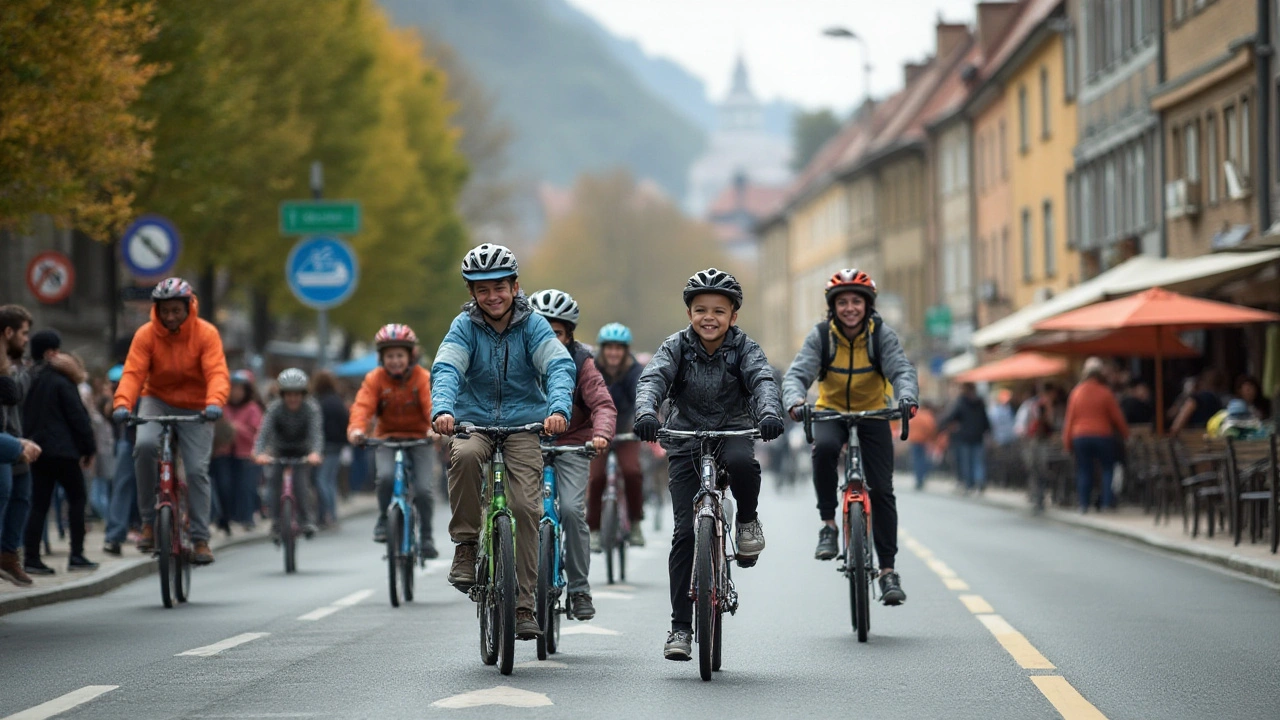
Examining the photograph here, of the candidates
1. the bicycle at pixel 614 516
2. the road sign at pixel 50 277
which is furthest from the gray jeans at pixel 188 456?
the road sign at pixel 50 277

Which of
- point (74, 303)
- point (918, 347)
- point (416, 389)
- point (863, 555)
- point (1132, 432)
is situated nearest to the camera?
point (863, 555)

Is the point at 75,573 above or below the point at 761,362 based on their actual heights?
below

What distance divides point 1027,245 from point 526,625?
44649 mm

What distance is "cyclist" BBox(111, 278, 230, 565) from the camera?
47.6 feet

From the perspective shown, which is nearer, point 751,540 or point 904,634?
point 751,540

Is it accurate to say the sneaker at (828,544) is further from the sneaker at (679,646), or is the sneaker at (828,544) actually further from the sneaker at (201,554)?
the sneaker at (201,554)

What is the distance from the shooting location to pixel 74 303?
40.6 metres

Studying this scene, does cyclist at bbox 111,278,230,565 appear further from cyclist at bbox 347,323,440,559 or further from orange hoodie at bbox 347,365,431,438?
orange hoodie at bbox 347,365,431,438

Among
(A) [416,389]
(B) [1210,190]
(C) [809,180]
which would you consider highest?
(C) [809,180]

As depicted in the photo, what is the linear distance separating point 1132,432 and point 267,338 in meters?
21.4

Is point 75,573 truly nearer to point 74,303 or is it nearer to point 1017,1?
point 74,303

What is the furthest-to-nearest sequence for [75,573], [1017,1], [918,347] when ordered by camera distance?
[918,347]
[1017,1]
[75,573]

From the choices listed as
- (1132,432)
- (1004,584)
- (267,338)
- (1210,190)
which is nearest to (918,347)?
(267,338)

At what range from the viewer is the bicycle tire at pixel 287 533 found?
17.8 meters
